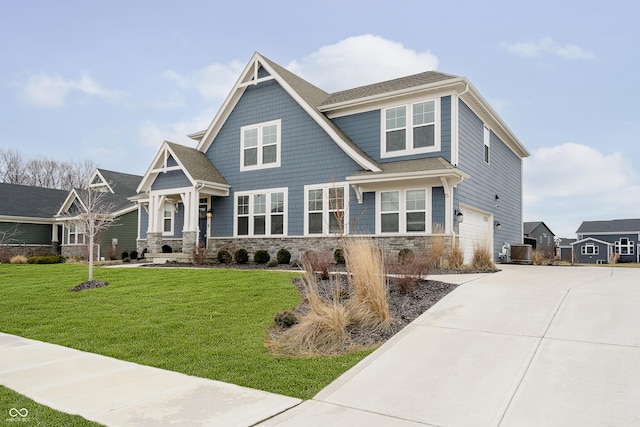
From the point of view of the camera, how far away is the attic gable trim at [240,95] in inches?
596

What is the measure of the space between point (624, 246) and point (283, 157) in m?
40.1

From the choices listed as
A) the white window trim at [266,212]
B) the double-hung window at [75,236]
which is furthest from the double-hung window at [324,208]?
the double-hung window at [75,236]

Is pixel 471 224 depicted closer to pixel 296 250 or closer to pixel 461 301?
pixel 296 250

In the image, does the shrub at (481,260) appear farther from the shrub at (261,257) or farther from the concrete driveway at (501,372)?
the shrub at (261,257)

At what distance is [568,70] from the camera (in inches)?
585

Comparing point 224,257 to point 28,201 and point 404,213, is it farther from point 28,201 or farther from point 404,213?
point 28,201

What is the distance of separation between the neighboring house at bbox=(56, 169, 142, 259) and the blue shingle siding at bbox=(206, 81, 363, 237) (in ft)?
31.9

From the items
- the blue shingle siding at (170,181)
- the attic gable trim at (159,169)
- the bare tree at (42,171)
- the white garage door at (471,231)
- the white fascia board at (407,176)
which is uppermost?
the bare tree at (42,171)

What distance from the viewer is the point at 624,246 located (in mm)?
42562

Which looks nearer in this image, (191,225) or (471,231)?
(471,231)

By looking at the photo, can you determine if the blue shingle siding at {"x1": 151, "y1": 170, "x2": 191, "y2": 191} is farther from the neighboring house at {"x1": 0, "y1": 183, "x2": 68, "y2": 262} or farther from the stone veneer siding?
the neighboring house at {"x1": 0, "y1": 183, "x2": 68, "y2": 262}

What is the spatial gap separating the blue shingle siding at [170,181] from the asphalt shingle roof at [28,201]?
15.5 metres

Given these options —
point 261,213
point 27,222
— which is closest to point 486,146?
point 261,213

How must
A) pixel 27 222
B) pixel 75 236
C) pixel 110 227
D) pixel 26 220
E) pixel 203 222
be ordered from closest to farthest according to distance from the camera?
pixel 203 222 < pixel 110 227 < pixel 75 236 < pixel 26 220 < pixel 27 222
